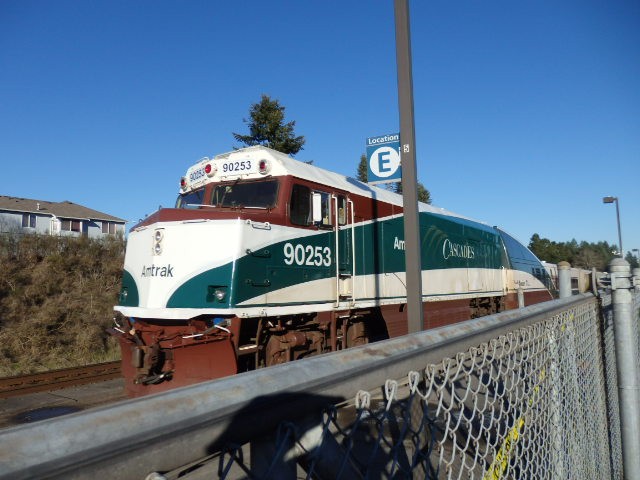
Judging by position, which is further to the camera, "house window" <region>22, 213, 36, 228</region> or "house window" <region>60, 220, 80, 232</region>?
"house window" <region>60, 220, 80, 232</region>

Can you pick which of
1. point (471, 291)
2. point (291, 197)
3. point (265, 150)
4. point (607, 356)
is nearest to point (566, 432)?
point (607, 356)

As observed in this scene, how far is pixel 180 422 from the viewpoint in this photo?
758 millimetres

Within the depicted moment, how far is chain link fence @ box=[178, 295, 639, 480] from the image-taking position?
1.05m

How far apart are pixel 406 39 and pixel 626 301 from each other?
157 inches

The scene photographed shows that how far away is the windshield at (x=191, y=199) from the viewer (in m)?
7.97

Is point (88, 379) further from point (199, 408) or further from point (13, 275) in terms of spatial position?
point (199, 408)

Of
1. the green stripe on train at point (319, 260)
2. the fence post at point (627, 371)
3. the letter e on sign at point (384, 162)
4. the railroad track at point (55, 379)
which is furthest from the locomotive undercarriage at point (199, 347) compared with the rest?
the fence post at point (627, 371)

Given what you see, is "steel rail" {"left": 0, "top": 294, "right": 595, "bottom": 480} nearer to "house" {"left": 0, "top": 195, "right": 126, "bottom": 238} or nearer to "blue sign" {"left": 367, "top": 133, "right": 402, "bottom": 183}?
"blue sign" {"left": 367, "top": 133, "right": 402, "bottom": 183}

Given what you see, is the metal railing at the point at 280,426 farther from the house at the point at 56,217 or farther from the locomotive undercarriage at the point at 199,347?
the house at the point at 56,217

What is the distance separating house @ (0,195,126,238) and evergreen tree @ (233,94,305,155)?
15.4 metres

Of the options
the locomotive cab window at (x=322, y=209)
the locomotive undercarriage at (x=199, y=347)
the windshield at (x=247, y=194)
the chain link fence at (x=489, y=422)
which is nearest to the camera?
the chain link fence at (x=489, y=422)

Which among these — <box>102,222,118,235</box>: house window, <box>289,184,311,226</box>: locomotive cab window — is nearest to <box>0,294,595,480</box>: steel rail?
<box>289,184,311,226</box>: locomotive cab window

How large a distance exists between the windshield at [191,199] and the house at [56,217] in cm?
2617

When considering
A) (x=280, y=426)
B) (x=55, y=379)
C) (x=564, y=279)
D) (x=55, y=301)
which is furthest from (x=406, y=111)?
(x=55, y=301)
